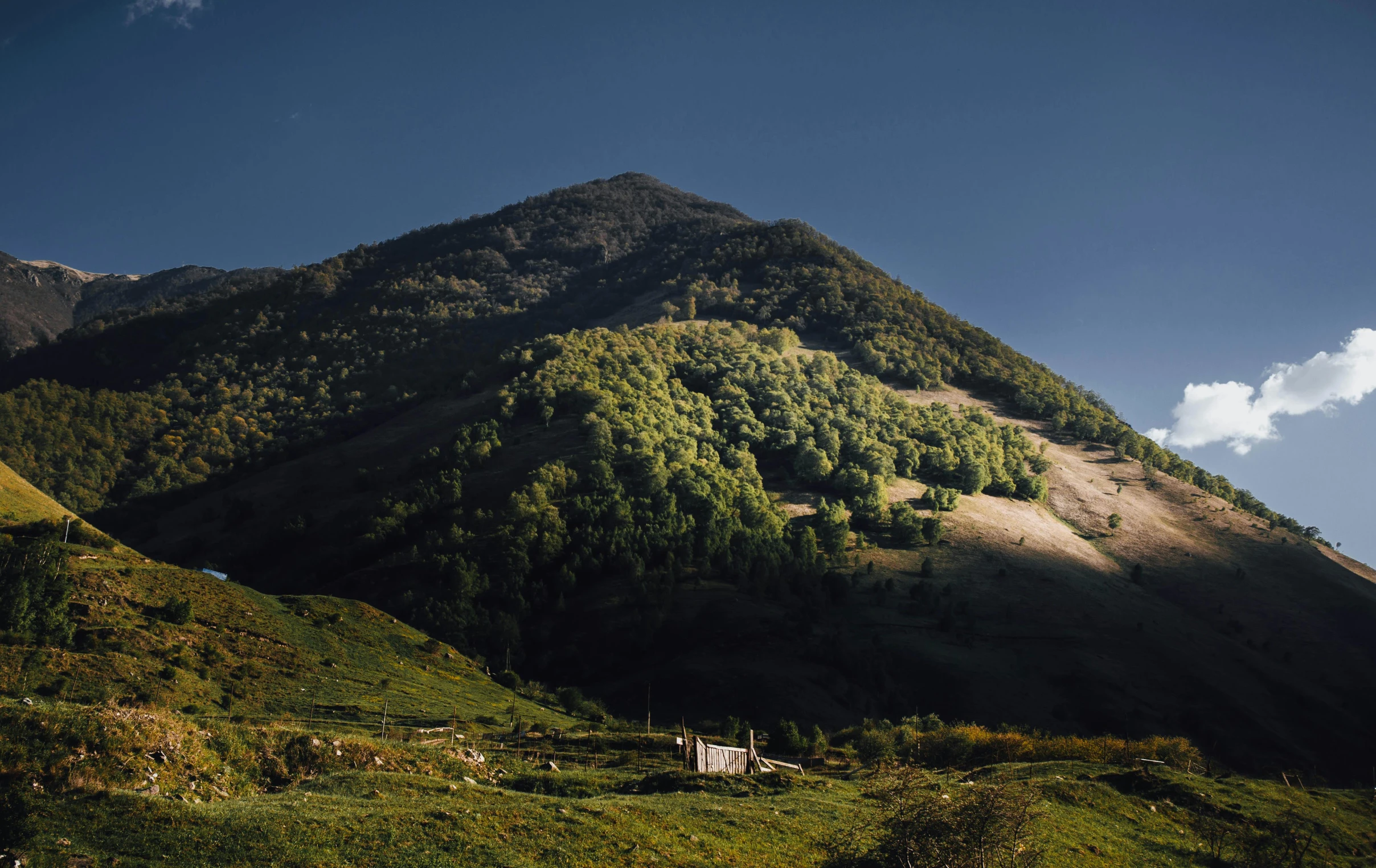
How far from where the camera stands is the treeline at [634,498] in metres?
120

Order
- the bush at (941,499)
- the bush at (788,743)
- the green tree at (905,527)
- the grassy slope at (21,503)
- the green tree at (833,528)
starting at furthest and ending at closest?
the bush at (941,499), the green tree at (905,527), the green tree at (833,528), the grassy slope at (21,503), the bush at (788,743)

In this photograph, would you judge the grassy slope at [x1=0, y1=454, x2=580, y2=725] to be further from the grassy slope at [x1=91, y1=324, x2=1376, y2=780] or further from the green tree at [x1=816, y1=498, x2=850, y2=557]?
the green tree at [x1=816, y1=498, x2=850, y2=557]

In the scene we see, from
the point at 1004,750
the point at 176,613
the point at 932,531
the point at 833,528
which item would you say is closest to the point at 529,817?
the point at 1004,750

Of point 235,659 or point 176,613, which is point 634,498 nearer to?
point 176,613

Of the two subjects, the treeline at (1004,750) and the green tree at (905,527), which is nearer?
the treeline at (1004,750)

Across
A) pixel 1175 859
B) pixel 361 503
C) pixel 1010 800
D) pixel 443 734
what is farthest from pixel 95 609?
pixel 361 503

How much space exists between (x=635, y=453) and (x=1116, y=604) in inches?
3402

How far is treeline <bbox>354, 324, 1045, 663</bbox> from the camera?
4724 inches

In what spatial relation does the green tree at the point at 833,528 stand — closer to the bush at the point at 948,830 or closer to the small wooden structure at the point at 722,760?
the small wooden structure at the point at 722,760

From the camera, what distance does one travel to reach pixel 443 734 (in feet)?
152

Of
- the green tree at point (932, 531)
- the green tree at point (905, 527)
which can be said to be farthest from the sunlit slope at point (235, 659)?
the green tree at point (932, 531)

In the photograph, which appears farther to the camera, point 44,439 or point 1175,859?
point 44,439

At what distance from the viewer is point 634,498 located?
145 m

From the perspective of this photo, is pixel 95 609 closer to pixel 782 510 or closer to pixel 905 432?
pixel 782 510
